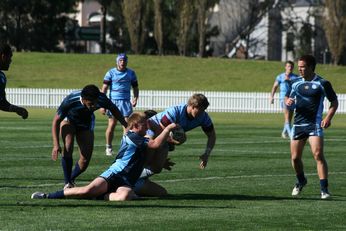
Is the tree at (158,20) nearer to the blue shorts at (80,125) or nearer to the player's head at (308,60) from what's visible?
the blue shorts at (80,125)

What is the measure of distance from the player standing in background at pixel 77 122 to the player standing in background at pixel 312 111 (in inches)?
98.3

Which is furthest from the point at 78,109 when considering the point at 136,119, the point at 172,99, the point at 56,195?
the point at 172,99

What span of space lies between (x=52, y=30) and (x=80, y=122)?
6805cm

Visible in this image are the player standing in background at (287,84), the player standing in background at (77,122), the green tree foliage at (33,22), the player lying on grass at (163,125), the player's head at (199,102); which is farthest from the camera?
the green tree foliage at (33,22)

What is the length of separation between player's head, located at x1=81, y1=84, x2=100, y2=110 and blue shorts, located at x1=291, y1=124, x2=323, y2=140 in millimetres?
2888

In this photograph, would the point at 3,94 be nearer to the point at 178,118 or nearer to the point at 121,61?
the point at 178,118

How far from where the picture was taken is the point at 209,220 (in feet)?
38.5

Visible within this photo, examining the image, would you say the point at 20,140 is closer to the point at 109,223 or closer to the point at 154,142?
the point at 154,142

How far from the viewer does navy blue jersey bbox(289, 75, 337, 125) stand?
48.6 feet

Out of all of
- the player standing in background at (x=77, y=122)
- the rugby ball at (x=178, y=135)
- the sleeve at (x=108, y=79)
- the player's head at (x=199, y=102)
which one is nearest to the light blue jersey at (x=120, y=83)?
the sleeve at (x=108, y=79)

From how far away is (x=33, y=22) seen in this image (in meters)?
80.0

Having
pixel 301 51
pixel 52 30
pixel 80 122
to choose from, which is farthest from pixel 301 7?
pixel 80 122

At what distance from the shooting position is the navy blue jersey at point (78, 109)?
14.2 m

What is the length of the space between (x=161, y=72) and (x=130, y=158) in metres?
52.9
